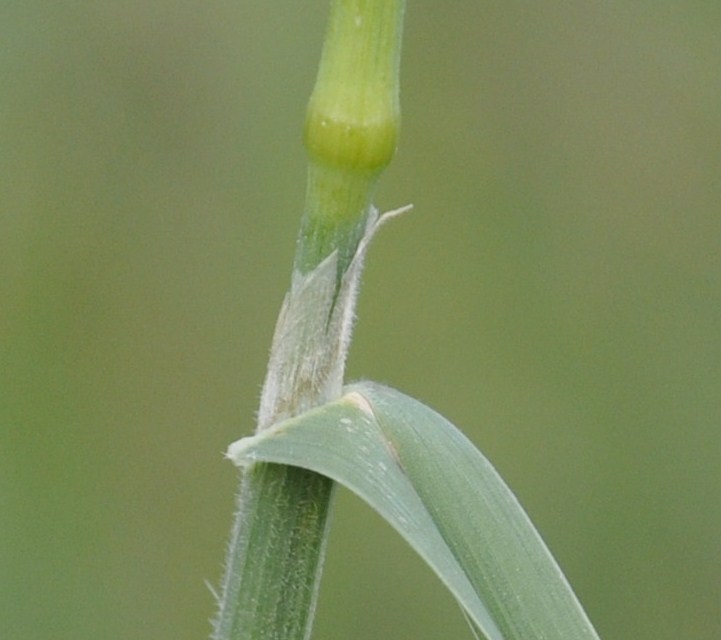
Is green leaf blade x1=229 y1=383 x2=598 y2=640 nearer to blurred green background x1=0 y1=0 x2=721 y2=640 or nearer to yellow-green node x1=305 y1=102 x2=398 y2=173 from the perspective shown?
yellow-green node x1=305 y1=102 x2=398 y2=173

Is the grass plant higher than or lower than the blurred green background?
lower

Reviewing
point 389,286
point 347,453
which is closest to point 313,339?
point 347,453

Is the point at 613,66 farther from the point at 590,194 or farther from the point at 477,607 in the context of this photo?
the point at 477,607

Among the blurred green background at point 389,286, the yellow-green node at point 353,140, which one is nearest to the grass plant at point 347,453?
the yellow-green node at point 353,140

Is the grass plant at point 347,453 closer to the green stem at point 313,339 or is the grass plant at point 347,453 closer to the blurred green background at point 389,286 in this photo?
the green stem at point 313,339

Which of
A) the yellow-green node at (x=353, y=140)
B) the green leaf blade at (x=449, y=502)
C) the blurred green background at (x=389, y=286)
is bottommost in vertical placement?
the green leaf blade at (x=449, y=502)

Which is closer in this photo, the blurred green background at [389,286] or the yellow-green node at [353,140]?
the yellow-green node at [353,140]

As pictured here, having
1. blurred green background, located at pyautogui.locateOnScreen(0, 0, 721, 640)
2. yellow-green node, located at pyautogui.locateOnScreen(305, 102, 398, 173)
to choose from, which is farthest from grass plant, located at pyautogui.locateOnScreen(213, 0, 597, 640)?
blurred green background, located at pyautogui.locateOnScreen(0, 0, 721, 640)
